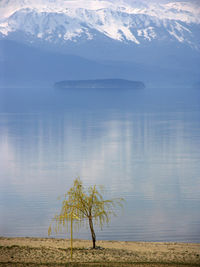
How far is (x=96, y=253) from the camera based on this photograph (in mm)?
20531

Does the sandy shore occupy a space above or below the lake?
below

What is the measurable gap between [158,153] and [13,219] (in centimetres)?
2573

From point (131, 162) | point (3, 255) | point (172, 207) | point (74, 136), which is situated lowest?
point (3, 255)

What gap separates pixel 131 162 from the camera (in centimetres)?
4738

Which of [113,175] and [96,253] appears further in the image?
[113,175]

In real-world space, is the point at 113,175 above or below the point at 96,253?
above

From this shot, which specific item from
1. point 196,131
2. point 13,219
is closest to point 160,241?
point 13,219

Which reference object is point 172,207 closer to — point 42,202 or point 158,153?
point 42,202

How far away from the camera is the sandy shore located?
19.3m

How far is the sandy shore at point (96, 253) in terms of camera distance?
1928 cm

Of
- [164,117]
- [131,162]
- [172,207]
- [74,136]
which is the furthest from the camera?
[164,117]

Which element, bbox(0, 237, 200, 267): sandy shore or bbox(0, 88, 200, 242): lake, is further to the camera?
bbox(0, 88, 200, 242): lake

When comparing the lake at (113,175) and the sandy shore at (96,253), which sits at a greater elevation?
the lake at (113,175)

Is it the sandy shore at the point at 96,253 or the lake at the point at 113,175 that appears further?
the lake at the point at 113,175
